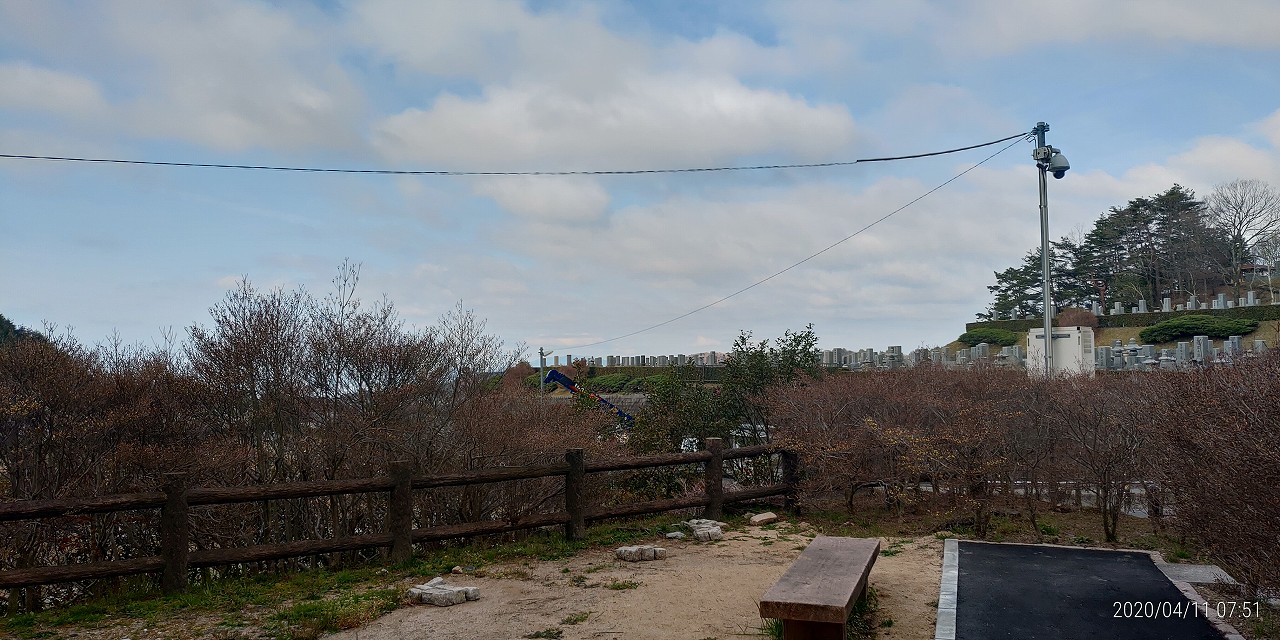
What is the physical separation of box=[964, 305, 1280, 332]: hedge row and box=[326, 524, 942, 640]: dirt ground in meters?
25.6

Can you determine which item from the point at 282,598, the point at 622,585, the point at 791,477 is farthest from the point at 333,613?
the point at 791,477

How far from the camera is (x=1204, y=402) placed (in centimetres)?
610

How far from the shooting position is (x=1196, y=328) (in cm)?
3356

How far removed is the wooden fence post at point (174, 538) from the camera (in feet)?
24.2

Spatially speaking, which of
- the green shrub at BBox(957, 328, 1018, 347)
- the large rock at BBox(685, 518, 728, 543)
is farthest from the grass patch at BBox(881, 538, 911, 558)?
the green shrub at BBox(957, 328, 1018, 347)

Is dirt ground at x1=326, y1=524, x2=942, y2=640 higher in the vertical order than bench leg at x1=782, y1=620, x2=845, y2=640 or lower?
lower

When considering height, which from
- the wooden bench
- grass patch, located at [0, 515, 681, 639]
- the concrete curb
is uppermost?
the wooden bench

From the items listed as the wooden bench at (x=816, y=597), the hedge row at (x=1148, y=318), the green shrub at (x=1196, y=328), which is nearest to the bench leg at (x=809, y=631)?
the wooden bench at (x=816, y=597)

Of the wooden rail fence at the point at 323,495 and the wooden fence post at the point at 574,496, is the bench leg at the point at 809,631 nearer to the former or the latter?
the wooden rail fence at the point at 323,495

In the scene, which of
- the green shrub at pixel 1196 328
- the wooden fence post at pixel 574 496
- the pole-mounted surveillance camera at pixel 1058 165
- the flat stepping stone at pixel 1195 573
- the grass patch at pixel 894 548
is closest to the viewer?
the flat stepping stone at pixel 1195 573

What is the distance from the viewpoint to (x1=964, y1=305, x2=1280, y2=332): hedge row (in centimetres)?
3366

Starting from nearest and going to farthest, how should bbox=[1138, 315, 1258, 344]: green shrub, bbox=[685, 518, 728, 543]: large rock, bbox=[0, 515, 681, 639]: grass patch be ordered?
1. bbox=[0, 515, 681, 639]: grass patch
2. bbox=[685, 518, 728, 543]: large rock
3. bbox=[1138, 315, 1258, 344]: green shrub

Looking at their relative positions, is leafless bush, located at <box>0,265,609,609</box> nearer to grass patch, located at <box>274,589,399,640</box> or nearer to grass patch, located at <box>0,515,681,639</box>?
grass patch, located at <box>0,515,681,639</box>

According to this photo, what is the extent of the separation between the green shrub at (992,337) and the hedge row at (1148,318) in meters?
1.18
